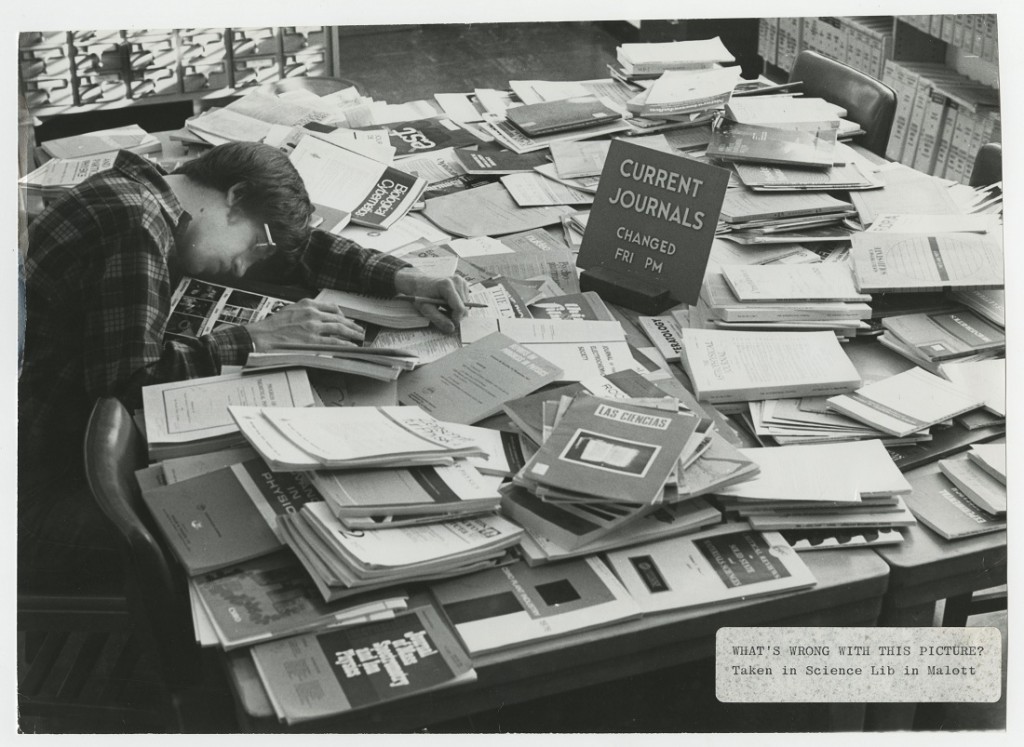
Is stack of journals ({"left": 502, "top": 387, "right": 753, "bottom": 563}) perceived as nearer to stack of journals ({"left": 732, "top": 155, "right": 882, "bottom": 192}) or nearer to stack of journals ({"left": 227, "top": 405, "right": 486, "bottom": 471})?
stack of journals ({"left": 227, "top": 405, "right": 486, "bottom": 471})

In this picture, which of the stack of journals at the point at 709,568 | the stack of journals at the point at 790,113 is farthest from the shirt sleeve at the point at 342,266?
the stack of journals at the point at 790,113

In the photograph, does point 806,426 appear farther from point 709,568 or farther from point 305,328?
point 305,328

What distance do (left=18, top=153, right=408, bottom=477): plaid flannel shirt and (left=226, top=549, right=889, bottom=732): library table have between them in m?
0.70

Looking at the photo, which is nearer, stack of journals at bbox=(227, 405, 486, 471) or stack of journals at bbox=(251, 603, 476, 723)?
stack of journals at bbox=(251, 603, 476, 723)

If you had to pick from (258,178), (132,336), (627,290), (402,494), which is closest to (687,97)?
(627,290)

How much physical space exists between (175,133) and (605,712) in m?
1.97

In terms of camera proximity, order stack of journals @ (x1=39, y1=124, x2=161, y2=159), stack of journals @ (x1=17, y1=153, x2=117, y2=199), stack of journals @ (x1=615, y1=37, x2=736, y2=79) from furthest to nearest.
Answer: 1. stack of journals @ (x1=615, y1=37, x2=736, y2=79)
2. stack of journals @ (x1=39, y1=124, x2=161, y2=159)
3. stack of journals @ (x1=17, y1=153, x2=117, y2=199)

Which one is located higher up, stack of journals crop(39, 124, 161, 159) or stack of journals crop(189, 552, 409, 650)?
stack of journals crop(39, 124, 161, 159)

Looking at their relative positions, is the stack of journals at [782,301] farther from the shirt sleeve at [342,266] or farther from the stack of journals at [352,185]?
the stack of journals at [352,185]

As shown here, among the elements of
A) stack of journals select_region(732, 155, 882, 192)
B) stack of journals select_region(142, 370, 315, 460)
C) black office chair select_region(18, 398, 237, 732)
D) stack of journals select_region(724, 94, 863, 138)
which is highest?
stack of journals select_region(724, 94, 863, 138)

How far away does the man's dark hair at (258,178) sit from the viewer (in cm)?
201

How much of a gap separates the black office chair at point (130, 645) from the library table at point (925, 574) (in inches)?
37.0

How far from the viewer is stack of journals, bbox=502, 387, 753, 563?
1411mm

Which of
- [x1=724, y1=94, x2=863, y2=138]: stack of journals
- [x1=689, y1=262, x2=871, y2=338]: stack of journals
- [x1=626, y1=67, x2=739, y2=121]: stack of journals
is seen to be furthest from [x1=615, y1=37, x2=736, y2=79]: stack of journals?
[x1=689, y1=262, x2=871, y2=338]: stack of journals
